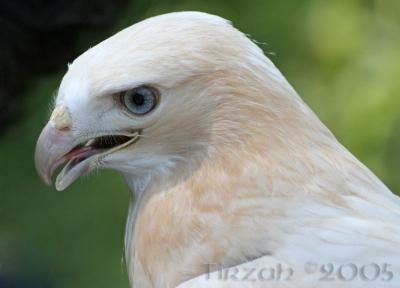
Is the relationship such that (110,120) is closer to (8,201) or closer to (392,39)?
(392,39)

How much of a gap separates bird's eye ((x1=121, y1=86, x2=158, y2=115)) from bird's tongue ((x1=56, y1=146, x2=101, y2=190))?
17 cm

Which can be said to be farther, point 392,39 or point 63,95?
point 392,39

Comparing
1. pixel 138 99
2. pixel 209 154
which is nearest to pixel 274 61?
pixel 209 154

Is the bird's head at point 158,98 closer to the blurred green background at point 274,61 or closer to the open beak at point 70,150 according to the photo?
the open beak at point 70,150

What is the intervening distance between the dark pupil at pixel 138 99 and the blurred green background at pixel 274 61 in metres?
2.53

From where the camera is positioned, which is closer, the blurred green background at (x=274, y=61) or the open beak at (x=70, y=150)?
the open beak at (x=70, y=150)

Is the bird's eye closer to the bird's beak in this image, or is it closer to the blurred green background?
the bird's beak

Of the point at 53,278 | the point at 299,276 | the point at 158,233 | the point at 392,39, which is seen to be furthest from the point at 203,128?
the point at 53,278

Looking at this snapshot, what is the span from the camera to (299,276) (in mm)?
2170

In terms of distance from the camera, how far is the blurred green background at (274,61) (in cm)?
473

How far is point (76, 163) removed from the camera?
2.45 m

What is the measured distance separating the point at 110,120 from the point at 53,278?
3.05m

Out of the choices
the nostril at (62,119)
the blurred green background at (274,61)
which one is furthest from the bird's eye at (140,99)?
the blurred green background at (274,61)

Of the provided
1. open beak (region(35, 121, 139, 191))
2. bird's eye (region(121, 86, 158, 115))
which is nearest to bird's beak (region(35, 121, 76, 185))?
open beak (region(35, 121, 139, 191))
